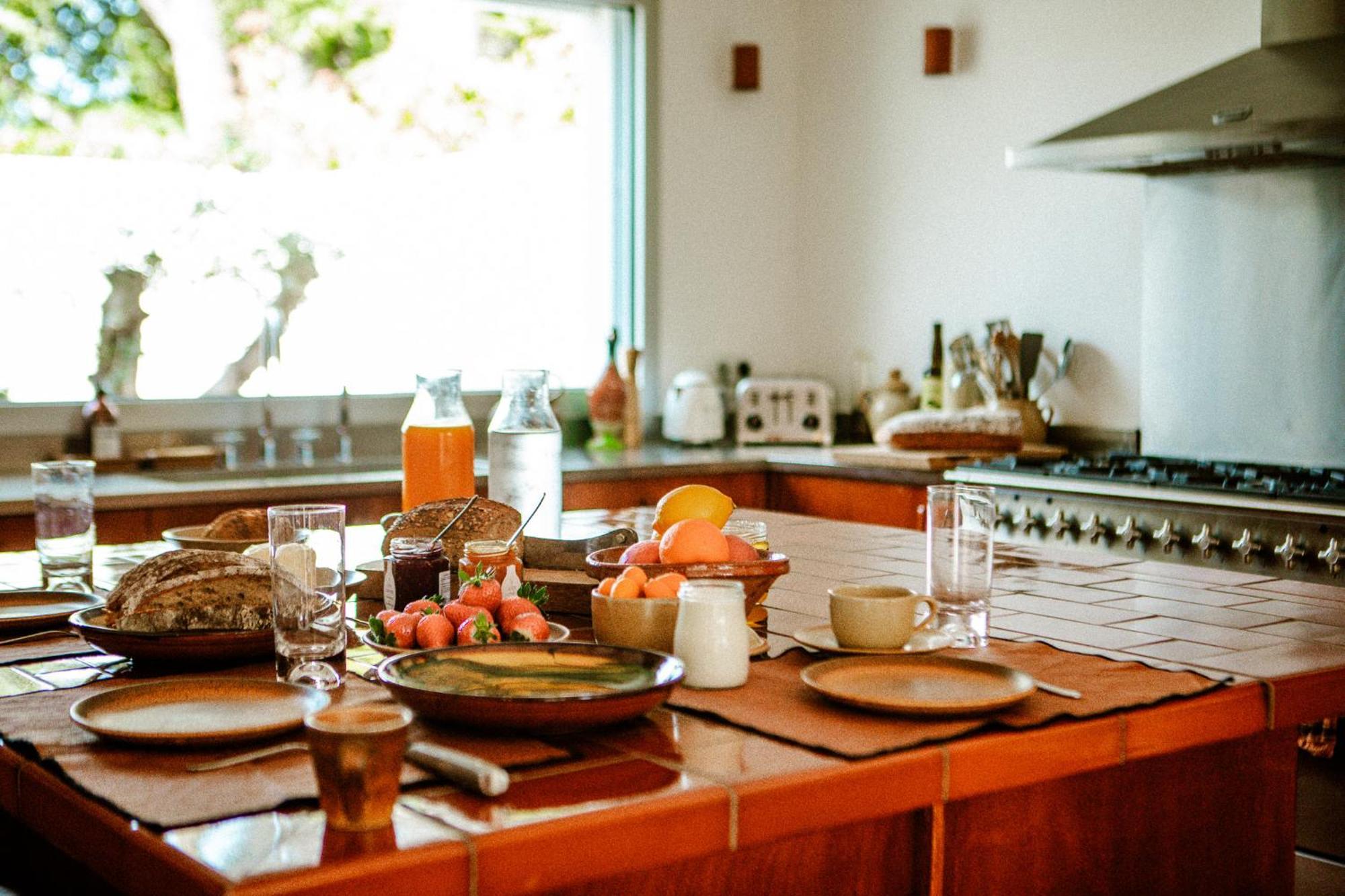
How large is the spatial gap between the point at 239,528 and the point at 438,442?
317 mm

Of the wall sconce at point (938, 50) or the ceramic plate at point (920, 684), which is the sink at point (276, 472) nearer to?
the wall sconce at point (938, 50)

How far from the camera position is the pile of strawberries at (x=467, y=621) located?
139 centimetres

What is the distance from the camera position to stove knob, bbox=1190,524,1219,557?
2918 mm

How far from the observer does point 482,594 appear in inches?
56.9

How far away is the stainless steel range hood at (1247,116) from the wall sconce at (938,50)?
3.16ft

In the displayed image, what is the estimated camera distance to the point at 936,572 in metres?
1.60

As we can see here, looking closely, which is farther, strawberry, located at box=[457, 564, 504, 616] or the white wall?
the white wall

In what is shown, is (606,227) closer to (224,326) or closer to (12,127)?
(224,326)

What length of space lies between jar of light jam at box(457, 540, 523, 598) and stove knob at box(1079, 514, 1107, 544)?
191 cm

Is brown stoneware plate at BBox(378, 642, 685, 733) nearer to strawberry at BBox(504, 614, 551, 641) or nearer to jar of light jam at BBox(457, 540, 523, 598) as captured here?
strawberry at BBox(504, 614, 551, 641)

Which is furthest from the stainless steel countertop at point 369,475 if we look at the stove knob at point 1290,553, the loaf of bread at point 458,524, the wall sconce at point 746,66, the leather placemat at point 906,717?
the leather placemat at point 906,717

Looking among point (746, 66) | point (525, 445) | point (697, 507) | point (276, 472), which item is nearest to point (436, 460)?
point (525, 445)

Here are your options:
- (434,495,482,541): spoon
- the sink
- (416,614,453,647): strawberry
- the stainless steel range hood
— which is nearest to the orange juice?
(434,495,482,541): spoon

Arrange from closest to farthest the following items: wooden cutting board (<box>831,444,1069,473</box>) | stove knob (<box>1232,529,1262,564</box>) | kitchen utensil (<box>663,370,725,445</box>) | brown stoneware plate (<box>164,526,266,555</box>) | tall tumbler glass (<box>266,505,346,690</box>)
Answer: tall tumbler glass (<box>266,505,346,690</box>) → brown stoneware plate (<box>164,526,266,555</box>) → stove knob (<box>1232,529,1262,564</box>) → wooden cutting board (<box>831,444,1069,473</box>) → kitchen utensil (<box>663,370,725,445</box>)
